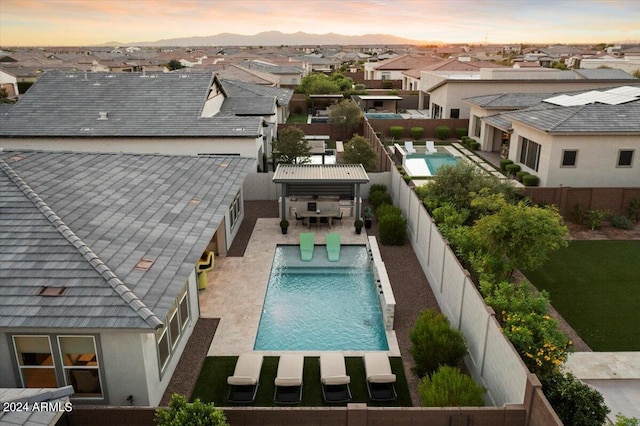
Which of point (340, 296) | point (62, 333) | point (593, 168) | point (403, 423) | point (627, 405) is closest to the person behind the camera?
point (403, 423)

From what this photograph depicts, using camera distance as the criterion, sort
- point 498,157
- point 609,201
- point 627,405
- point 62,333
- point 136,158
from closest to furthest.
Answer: point 62,333, point 627,405, point 136,158, point 609,201, point 498,157

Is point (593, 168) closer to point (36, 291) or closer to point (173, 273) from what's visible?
point (173, 273)

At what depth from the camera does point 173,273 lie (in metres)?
11.0

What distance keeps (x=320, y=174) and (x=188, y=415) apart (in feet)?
50.8

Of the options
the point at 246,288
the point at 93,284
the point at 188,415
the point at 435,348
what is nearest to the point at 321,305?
the point at 246,288

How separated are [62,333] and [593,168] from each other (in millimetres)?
25424

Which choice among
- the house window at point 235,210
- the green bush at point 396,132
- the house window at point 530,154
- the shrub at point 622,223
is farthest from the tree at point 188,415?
the green bush at point 396,132

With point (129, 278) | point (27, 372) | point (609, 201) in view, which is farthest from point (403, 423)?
point (609, 201)

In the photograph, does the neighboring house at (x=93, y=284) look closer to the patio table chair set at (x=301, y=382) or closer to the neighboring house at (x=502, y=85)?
the patio table chair set at (x=301, y=382)

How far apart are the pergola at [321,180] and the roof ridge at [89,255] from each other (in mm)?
10803

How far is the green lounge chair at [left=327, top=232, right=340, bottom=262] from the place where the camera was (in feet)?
65.9

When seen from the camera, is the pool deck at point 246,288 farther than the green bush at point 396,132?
No

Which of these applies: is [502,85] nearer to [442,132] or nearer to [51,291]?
[442,132]

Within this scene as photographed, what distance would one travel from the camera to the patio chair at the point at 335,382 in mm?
11156
